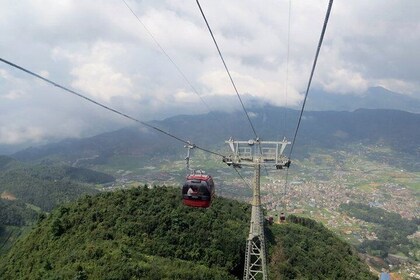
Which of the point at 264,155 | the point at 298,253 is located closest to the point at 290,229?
Result: the point at 298,253

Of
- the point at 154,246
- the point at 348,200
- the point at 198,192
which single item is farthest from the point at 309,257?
the point at 348,200

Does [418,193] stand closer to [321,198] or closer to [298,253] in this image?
[321,198]

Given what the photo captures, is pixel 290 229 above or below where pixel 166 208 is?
below

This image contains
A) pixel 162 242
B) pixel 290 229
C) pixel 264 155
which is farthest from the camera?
pixel 290 229

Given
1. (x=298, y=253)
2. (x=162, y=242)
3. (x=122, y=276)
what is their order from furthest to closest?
1. (x=298, y=253)
2. (x=162, y=242)
3. (x=122, y=276)

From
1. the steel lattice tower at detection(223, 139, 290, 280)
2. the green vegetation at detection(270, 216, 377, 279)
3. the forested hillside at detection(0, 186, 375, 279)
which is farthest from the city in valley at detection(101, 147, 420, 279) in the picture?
the steel lattice tower at detection(223, 139, 290, 280)

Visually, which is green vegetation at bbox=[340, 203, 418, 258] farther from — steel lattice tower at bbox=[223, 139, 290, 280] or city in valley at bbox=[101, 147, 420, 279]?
steel lattice tower at bbox=[223, 139, 290, 280]

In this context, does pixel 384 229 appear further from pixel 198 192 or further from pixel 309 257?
pixel 198 192

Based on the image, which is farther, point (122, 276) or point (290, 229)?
point (290, 229)
